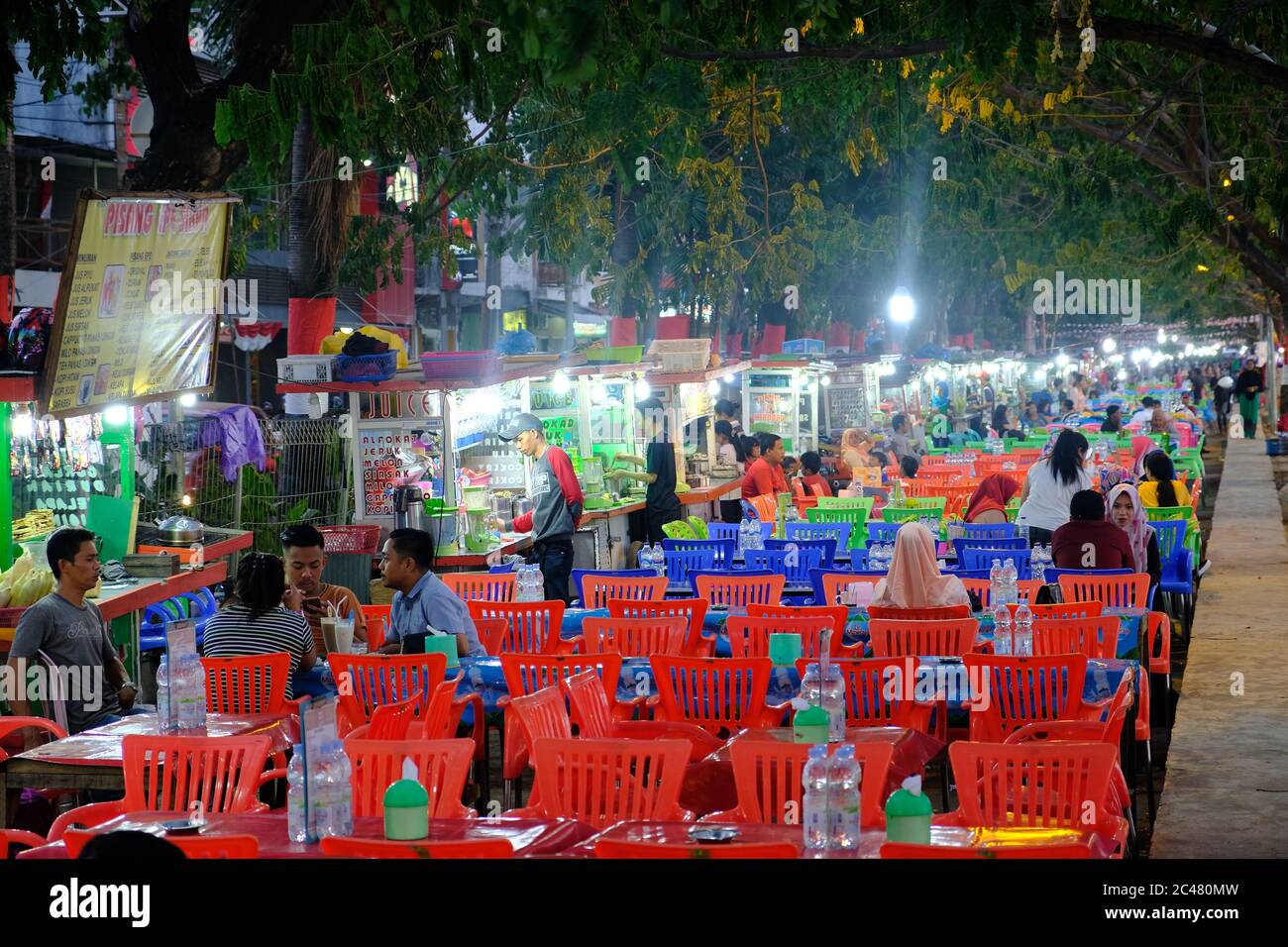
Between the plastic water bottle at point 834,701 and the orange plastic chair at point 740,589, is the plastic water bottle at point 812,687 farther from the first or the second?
the orange plastic chair at point 740,589

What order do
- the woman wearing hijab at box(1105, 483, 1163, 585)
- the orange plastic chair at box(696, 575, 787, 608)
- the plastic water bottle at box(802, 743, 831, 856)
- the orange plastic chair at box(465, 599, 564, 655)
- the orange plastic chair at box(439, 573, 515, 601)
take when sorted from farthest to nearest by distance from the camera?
the woman wearing hijab at box(1105, 483, 1163, 585) → the orange plastic chair at box(439, 573, 515, 601) → the orange plastic chair at box(696, 575, 787, 608) → the orange plastic chair at box(465, 599, 564, 655) → the plastic water bottle at box(802, 743, 831, 856)

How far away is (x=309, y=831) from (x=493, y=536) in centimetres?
1057

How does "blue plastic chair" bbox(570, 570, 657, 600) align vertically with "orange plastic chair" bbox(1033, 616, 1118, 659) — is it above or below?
above

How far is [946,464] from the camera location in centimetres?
2381

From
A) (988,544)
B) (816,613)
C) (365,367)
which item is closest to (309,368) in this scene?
(365,367)

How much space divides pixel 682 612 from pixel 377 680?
2.29 m

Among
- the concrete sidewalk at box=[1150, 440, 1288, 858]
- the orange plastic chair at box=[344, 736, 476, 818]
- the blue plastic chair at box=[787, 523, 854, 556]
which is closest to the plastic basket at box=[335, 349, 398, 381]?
the blue plastic chair at box=[787, 523, 854, 556]

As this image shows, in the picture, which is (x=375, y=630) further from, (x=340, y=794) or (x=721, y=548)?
(x=340, y=794)

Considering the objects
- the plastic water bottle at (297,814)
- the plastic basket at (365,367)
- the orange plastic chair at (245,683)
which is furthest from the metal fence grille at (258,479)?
the plastic water bottle at (297,814)

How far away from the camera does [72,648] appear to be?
29.7 feet

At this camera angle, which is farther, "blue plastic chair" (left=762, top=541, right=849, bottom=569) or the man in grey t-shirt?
"blue plastic chair" (left=762, top=541, right=849, bottom=569)

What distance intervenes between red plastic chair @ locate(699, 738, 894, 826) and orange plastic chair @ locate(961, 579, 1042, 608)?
4992 mm

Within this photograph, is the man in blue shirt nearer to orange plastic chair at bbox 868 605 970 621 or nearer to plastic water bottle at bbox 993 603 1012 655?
orange plastic chair at bbox 868 605 970 621

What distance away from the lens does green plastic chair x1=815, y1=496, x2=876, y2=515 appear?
1717 centimetres
